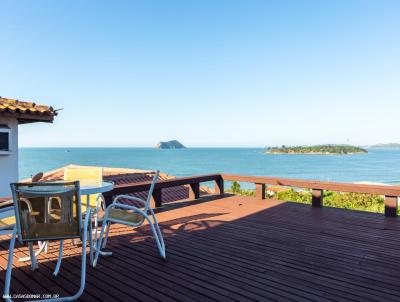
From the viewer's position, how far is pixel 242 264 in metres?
2.48

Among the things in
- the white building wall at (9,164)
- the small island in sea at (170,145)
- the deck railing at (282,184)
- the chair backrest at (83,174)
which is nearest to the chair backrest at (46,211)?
the chair backrest at (83,174)

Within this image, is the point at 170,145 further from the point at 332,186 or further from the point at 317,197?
the point at 332,186

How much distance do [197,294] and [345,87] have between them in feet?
97.3

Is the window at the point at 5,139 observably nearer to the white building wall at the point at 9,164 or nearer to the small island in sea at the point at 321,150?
the white building wall at the point at 9,164

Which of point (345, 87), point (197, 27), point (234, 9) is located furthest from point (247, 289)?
point (345, 87)

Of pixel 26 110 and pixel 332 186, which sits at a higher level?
pixel 26 110

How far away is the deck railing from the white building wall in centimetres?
147

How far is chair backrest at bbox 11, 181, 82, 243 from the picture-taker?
1.86m

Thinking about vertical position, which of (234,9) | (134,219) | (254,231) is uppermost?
(234,9)

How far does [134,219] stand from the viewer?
8.70 feet

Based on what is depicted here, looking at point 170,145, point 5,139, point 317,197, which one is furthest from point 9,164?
point 170,145

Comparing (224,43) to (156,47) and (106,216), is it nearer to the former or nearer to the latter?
(156,47)

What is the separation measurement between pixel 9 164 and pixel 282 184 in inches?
170

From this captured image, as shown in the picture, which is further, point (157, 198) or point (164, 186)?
point (157, 198)
